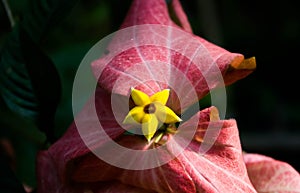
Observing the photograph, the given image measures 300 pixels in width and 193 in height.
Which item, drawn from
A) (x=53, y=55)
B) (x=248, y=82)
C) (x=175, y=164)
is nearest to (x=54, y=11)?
(x=175, y=164)

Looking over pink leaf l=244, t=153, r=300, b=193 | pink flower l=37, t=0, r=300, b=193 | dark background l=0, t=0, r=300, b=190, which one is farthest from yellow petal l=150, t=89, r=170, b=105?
dark background l=0, t=0, r=300, b=190

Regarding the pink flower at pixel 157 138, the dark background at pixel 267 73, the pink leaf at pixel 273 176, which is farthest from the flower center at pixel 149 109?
the dark background at pixel 267 73

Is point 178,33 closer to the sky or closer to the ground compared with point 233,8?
closer to the sky

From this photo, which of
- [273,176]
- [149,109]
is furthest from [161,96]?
[273,176]

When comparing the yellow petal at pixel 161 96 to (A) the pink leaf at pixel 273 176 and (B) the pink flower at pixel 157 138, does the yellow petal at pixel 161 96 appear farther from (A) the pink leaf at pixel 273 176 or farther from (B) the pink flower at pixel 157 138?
(A) the pink leaf at pixel 273 176

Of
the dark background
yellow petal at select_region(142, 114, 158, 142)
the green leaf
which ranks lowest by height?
the dark background

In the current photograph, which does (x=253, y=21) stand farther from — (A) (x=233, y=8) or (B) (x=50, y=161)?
(B) (x=50, y=161)

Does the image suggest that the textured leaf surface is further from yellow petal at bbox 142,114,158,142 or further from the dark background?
the dark background
